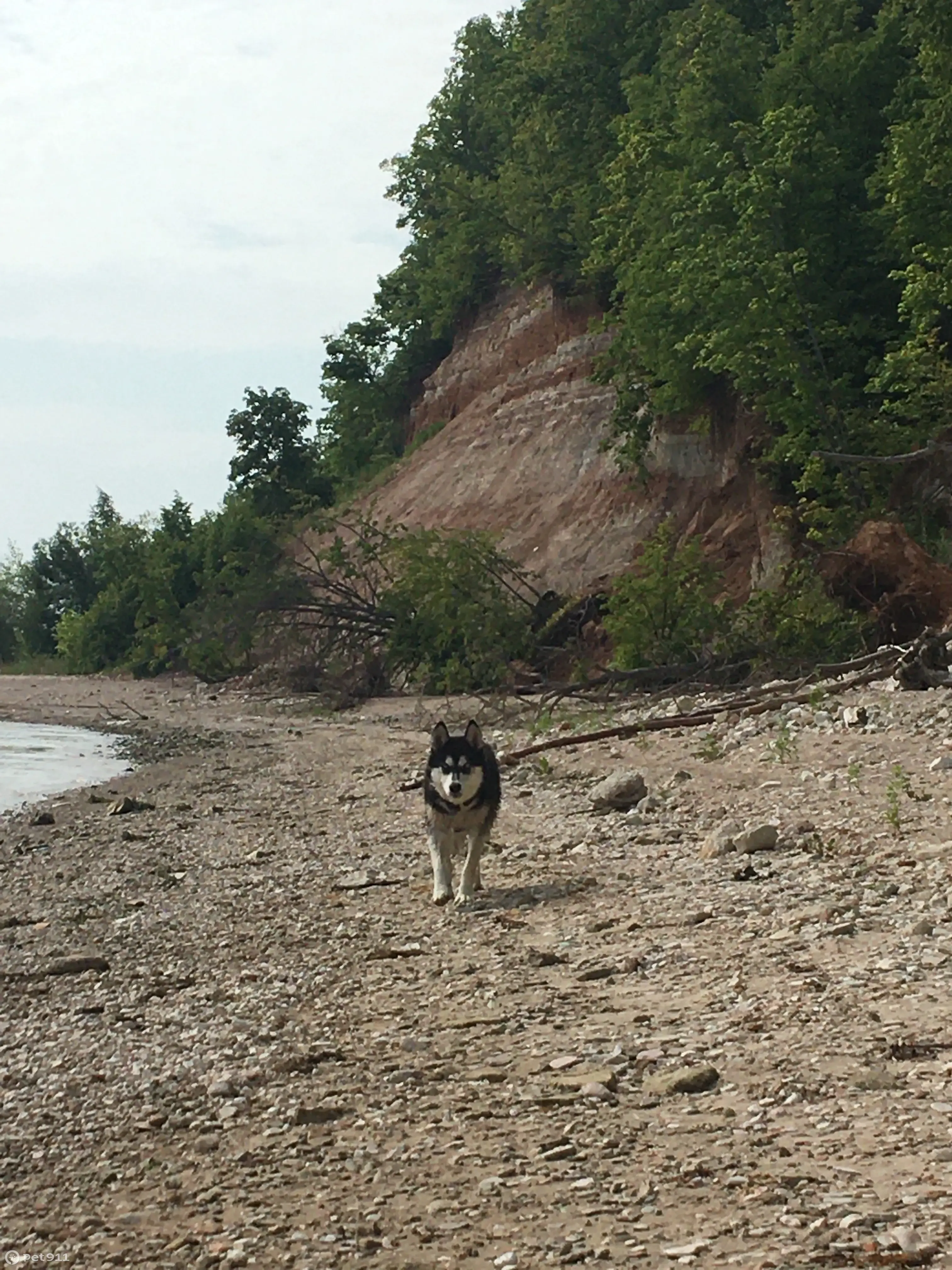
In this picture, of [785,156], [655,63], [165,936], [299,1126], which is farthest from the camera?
[655,63]

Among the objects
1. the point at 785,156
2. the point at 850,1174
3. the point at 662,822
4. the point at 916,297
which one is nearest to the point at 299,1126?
the point at 850,1174

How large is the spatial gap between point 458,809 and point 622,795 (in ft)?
10.6

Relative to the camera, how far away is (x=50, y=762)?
28.4 metres

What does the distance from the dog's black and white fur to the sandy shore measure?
1.07ft

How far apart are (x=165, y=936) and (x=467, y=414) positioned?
39.1 meters

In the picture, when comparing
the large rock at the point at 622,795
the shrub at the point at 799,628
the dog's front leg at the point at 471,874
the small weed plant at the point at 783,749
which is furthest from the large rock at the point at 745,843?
the shrub at the point at 799,628

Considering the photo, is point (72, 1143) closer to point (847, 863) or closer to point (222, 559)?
point (847, 863)

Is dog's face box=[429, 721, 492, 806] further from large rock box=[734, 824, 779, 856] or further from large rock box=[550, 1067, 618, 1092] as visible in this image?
large rock box=[550, 1067, 618, 1092]

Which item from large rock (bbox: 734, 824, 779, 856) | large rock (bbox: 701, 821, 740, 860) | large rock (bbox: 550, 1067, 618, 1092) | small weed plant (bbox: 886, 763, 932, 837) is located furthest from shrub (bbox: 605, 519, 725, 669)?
large rock (bbox: 550, 1067, 618, 1092)

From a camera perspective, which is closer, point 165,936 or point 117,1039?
point 117,1039

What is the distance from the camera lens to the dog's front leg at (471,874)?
34.1 ft

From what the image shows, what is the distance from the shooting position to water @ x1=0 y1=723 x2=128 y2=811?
2370cm

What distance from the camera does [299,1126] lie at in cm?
592

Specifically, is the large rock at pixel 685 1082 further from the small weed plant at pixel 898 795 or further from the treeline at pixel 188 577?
the treeline at pixel 188 577
